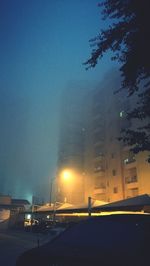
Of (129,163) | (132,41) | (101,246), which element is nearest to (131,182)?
(129,163)

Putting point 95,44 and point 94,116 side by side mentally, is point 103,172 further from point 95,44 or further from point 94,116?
point 95,44

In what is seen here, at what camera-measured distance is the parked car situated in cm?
261

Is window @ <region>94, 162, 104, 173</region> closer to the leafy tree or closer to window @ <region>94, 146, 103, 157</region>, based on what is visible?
window @ <region>94, 146, 103, 157</region>

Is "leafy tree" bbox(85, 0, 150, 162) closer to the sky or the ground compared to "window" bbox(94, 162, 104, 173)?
closer to the ground

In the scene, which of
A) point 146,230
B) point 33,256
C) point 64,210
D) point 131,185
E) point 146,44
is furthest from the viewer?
point 131,185

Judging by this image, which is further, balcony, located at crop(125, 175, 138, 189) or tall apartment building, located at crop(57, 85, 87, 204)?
tall apartment building, located at crop(57, 85, 87, 204)

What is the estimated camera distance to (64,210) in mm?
30797

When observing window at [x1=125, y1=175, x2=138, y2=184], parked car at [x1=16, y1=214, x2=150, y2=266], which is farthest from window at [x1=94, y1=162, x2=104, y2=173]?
parked car at [x1=16, y1=214, x2=150, y2=266]

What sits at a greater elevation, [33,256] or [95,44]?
[95,44]

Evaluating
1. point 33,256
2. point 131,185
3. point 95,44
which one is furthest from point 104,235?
point 131,185

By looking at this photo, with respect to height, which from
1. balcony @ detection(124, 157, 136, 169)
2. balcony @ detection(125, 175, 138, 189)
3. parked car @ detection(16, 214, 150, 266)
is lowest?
parked car @ detection(16, 214, 150, 266)

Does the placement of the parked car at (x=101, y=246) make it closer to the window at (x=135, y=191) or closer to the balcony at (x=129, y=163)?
the window at (x=135, y=191)

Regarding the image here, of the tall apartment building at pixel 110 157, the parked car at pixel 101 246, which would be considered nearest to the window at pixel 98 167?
the tall apartment building at pixel 110 157

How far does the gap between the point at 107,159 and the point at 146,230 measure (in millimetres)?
54124
